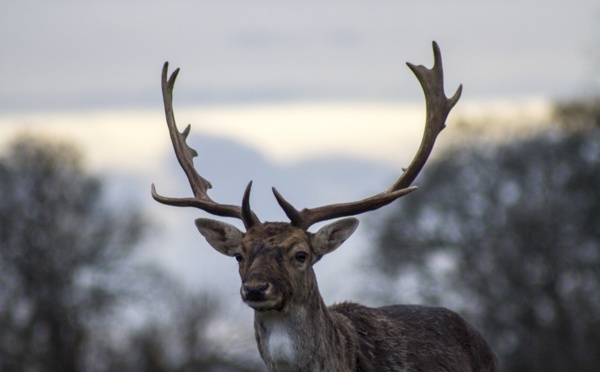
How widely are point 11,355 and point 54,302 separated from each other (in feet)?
12.3

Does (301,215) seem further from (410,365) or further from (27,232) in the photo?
(27,232)

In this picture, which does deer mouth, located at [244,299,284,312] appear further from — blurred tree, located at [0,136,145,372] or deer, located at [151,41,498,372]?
blurred tree, located at [0,136,145,372]

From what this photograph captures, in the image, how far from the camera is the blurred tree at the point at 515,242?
49500 millimetres

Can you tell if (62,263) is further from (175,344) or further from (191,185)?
(191,185)

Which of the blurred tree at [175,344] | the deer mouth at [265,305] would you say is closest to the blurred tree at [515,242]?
the blurred tree at [175,344]

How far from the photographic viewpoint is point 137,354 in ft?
159

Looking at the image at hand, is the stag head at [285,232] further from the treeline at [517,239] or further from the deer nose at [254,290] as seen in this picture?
the treeline at [517,239]

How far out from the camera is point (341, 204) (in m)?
13.8

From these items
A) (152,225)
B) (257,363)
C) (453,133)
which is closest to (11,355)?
(152,225)

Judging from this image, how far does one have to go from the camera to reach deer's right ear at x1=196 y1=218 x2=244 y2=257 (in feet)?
44.6

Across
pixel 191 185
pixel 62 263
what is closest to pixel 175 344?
pixel 62 263

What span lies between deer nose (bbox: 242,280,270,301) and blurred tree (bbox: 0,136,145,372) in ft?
134

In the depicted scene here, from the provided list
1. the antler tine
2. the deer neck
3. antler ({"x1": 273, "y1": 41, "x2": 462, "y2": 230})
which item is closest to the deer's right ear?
antler ({"x1": 273, "y1": 41, "x2": 462, "y2": 230})

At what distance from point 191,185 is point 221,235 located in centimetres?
113
